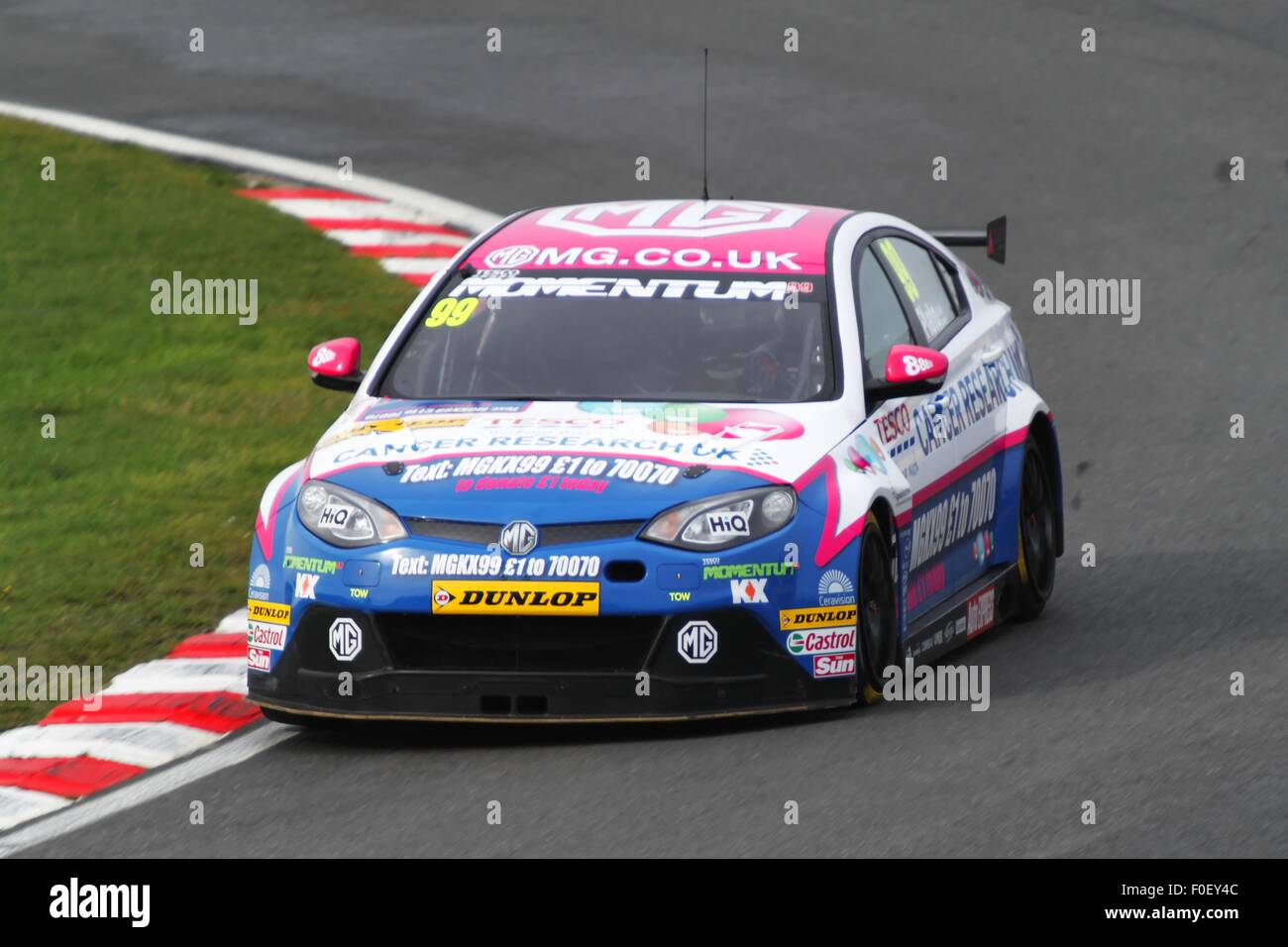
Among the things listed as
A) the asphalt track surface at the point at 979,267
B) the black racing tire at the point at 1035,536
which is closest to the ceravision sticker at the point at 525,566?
the asphalt track surface at the point at 979,267

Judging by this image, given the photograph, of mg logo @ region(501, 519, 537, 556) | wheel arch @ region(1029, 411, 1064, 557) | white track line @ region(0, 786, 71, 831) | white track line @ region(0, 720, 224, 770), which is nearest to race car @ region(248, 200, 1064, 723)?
mg logo @ region(501, 519, 537, 556)

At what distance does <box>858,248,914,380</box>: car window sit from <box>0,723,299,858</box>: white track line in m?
2.35

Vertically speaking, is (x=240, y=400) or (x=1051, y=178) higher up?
(x=1051, y=178)

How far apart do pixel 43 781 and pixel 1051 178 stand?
1084cm

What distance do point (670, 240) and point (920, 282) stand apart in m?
1.14

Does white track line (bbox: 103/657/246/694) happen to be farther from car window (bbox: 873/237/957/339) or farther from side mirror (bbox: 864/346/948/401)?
car window (bbox: 873/237/957/339)

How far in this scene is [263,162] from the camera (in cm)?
1800

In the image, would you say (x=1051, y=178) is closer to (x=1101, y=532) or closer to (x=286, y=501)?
(x=1101, y=532)

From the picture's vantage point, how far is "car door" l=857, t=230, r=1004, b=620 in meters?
9.15

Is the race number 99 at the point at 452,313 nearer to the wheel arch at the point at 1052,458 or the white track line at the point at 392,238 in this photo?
the wheel arch at the point at 1052,458

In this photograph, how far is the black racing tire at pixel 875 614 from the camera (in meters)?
8.47

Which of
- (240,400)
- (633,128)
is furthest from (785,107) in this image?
(240,400)

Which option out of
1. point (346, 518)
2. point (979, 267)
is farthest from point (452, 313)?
point (979, 267)
